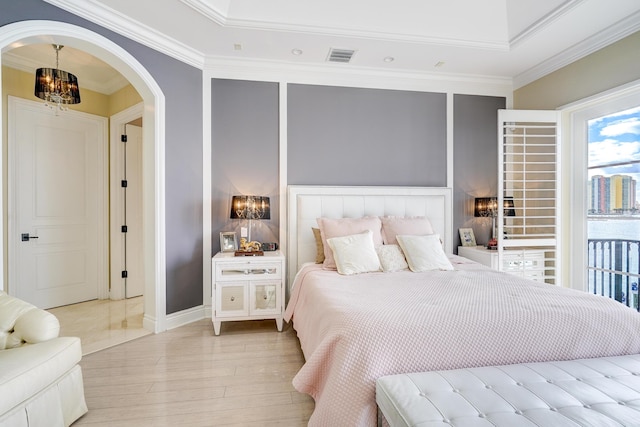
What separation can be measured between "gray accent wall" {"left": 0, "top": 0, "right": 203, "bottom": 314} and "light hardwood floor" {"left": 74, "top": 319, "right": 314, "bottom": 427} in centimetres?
54

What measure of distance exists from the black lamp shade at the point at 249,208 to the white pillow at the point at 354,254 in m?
0.80

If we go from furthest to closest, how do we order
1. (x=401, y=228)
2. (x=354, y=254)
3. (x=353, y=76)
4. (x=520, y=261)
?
(x=353, y=76)
(x=520, y=261)
(x=401, y=228)
(x=354, y=254)

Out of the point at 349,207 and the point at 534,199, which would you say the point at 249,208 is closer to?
the point at 349,207

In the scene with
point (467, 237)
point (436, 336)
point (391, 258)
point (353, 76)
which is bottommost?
point (436, 336)

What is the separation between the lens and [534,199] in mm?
3441

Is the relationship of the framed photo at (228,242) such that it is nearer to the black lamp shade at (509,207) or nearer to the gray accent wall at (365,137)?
the gray accent wall at (365,137)

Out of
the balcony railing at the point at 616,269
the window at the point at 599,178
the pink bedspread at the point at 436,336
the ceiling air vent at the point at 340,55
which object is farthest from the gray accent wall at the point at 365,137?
the pink bedspread at the point at 436,336

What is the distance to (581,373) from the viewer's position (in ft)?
4.64

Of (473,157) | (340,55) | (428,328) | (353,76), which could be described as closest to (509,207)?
(473,157)

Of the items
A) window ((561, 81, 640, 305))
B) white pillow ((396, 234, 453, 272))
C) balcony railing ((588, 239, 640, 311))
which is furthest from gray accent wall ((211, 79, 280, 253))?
balcony railing ((588, 239, 640, 311))

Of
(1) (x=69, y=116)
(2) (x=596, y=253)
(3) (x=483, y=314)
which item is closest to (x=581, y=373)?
(3) (x=483, y=314)

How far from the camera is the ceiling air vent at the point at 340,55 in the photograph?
338cm

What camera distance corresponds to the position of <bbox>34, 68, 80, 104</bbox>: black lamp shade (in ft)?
9.70

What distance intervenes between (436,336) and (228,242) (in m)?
2.47
